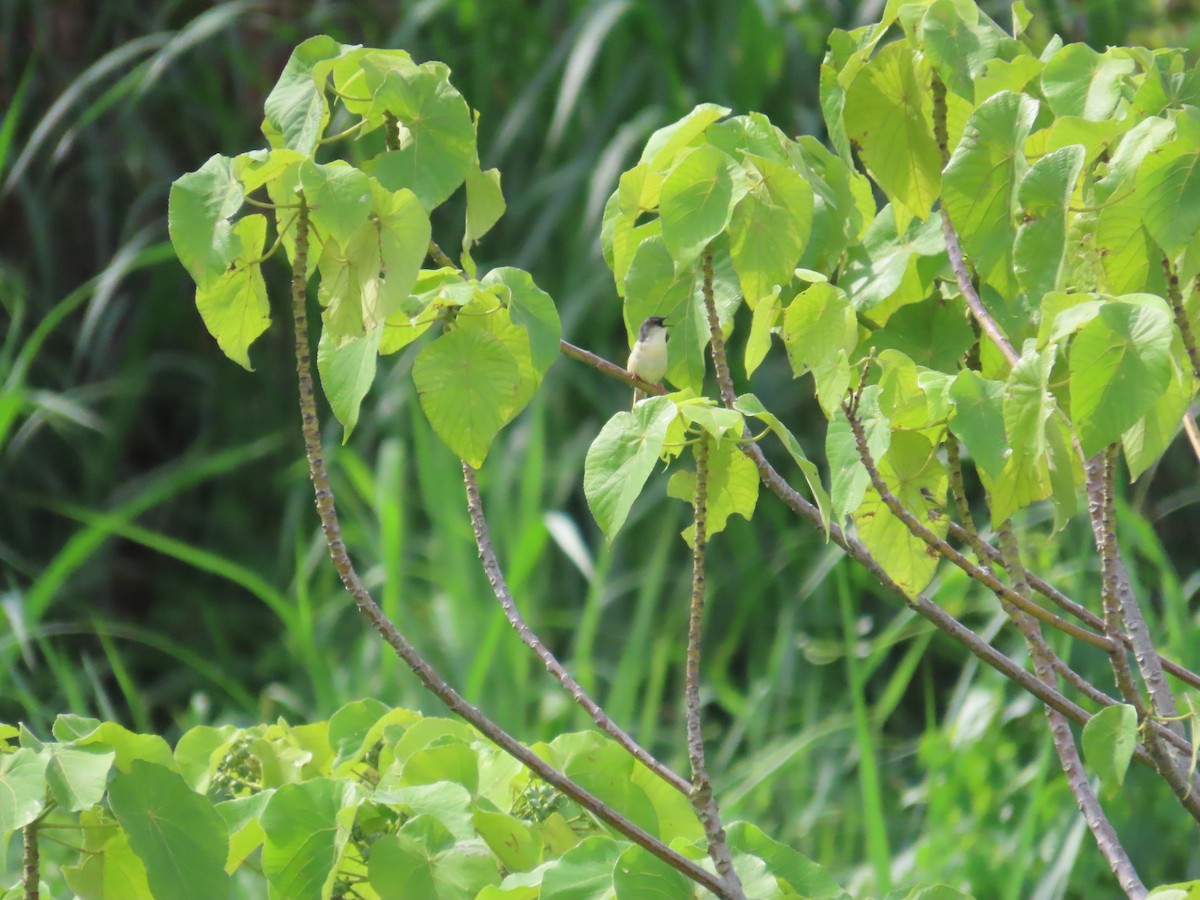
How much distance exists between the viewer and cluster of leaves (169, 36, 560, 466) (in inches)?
27.8

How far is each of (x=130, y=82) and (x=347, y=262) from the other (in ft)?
7.85

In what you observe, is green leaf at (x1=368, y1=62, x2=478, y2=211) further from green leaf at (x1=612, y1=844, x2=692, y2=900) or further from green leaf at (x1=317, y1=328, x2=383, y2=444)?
green leaf at (x1=612, y1=844, x2=692, y2=900)

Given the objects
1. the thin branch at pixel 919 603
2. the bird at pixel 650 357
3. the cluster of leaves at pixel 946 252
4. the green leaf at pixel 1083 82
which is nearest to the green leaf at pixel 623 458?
the cluster of leaves at pixel 946 252

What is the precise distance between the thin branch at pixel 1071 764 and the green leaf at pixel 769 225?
27 cm

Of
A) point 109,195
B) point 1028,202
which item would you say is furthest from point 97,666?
point 1028,202

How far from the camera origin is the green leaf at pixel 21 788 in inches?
26.8

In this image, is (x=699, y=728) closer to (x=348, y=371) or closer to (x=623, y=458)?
(x=623, y=458)

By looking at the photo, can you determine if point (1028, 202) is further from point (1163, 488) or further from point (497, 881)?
point (1163, 488)

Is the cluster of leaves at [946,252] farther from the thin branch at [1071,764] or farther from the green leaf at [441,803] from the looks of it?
the green leaf at [441,803]

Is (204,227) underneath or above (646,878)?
above

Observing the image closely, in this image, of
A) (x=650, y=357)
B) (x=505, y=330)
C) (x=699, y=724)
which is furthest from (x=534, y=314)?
(x=650, y=357)

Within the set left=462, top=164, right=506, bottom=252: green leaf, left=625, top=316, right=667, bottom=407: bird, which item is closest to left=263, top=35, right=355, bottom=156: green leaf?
left=462, top=164, right=506, bottom=252: green leaf

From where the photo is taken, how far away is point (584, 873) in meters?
0.75

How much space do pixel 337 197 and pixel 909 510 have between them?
0.40 meters
